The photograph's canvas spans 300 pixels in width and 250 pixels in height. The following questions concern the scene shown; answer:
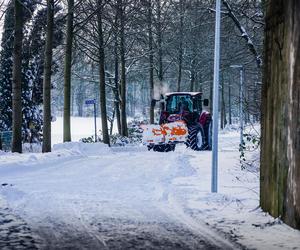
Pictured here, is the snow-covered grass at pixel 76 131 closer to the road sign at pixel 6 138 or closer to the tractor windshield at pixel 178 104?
the road sign at pixel 6 138

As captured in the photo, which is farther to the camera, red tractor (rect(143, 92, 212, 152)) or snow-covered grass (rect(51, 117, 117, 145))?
snow-covered grass (rect(51, 117, 117, 145))

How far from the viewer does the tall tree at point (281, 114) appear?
5.81m

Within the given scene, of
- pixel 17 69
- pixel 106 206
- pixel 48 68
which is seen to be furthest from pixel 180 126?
pixel 106 206

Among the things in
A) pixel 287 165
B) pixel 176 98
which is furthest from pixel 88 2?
pixel 287 165

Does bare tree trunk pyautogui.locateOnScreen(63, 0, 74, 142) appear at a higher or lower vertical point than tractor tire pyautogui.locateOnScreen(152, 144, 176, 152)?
higher

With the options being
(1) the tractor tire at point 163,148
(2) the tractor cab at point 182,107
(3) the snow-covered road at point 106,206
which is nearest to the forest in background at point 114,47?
(2) the tractor cab at point 182,107

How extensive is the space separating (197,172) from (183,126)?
7.40 metres

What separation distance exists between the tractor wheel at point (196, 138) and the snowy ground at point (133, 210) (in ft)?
23.0

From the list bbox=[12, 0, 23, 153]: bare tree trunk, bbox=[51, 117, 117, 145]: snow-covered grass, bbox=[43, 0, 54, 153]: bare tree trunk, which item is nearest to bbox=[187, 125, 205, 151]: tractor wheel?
bbox=[43, 0, 54, 153]: bare tree trunk

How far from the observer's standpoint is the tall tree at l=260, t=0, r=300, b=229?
5.81m

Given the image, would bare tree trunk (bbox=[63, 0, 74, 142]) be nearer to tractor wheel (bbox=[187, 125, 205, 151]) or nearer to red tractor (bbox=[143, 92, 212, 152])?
red tractor (bbox=[143, 92, 212, 152])

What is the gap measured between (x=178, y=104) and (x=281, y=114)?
48.6 ft

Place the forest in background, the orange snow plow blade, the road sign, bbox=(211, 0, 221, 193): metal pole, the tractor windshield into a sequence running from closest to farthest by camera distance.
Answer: bbox=(211, 0, 221, 193): metal pole
the orange snow plow blade
the tractor windshield
the forest in background
the road sign

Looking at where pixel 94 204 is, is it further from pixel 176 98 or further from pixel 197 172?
pixel 176 98
